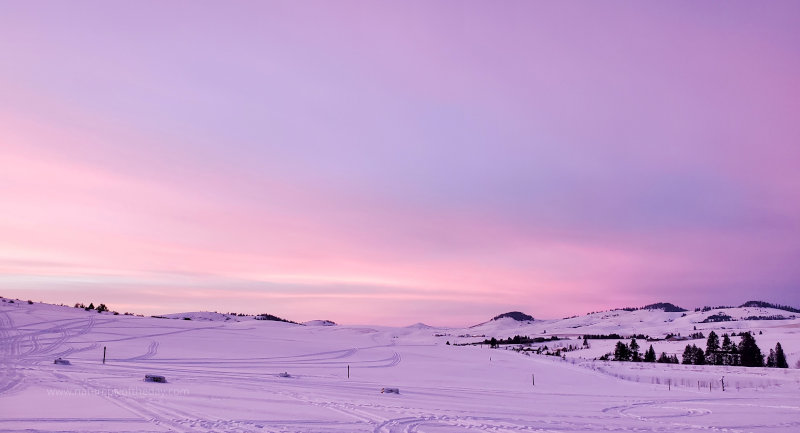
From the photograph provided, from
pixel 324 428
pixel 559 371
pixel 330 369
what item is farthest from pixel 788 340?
pixel 324 428

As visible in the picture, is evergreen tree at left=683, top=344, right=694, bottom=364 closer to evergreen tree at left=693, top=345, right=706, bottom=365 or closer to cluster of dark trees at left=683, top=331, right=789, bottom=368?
cluster of dark trees at left=683, top=331, right=789, bottom=368

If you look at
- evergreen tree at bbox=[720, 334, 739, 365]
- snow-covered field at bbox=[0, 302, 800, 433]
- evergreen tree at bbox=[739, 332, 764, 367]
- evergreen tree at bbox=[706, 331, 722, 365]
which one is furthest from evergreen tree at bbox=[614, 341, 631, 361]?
snow-covered field at bbox=[0, 302, 800, 433]

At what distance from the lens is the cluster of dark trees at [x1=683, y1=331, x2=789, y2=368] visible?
275 ft

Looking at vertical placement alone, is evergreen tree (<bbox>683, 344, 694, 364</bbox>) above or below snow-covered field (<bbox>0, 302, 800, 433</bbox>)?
below

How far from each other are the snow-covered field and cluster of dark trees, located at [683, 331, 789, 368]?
16.1 metres

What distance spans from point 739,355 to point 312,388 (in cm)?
8517

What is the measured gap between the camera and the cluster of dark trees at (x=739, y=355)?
275ft

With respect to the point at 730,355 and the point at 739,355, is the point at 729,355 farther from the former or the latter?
the point at 739,355

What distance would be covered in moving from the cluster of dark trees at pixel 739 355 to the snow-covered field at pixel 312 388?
1609 cm

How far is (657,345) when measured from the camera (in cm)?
12888

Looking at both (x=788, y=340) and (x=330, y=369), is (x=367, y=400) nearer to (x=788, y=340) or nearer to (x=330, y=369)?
(x=330, y=369)

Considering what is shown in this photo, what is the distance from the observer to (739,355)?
90.1 m

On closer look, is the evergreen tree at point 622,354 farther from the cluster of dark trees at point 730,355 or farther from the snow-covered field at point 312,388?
the snow-covered field at point 312,388

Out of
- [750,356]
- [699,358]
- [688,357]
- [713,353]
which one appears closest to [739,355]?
[713,353]
